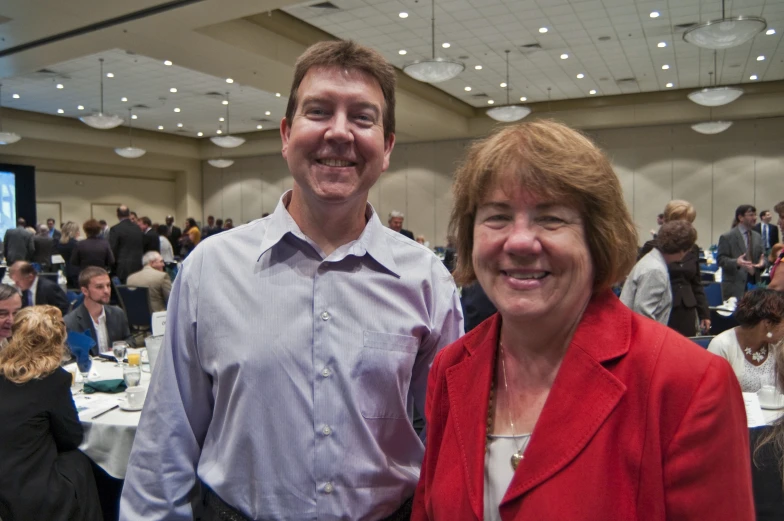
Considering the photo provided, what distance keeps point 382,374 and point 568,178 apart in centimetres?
58

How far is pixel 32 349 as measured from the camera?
2.78 m

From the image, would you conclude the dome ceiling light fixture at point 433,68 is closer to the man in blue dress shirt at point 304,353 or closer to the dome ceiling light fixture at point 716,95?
the dome ceiling light fixture at point 716,95

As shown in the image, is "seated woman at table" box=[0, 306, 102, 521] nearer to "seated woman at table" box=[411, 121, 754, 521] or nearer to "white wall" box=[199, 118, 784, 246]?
"seated woman at table" box=[411, 121, 754, 521]

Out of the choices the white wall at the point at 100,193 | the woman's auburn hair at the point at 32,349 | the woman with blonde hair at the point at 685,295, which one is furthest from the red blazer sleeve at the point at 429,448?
the white wall at the point at 100,193

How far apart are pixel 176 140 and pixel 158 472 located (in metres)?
20.7

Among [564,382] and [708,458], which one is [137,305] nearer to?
[564,382]

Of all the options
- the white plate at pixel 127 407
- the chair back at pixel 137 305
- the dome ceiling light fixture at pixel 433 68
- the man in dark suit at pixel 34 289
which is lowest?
the white plate at pixel 127 407

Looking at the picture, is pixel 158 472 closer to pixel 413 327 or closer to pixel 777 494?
pixel 413 327

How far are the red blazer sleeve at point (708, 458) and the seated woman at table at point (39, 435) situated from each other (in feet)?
8.70

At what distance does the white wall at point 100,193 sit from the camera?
19.0 meters

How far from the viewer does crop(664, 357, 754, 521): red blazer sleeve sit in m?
0.91

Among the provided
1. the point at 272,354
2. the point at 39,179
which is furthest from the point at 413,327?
the point at 39,179

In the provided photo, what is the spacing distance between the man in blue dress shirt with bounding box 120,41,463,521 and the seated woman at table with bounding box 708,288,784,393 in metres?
2.62

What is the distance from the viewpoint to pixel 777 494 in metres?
2.01
